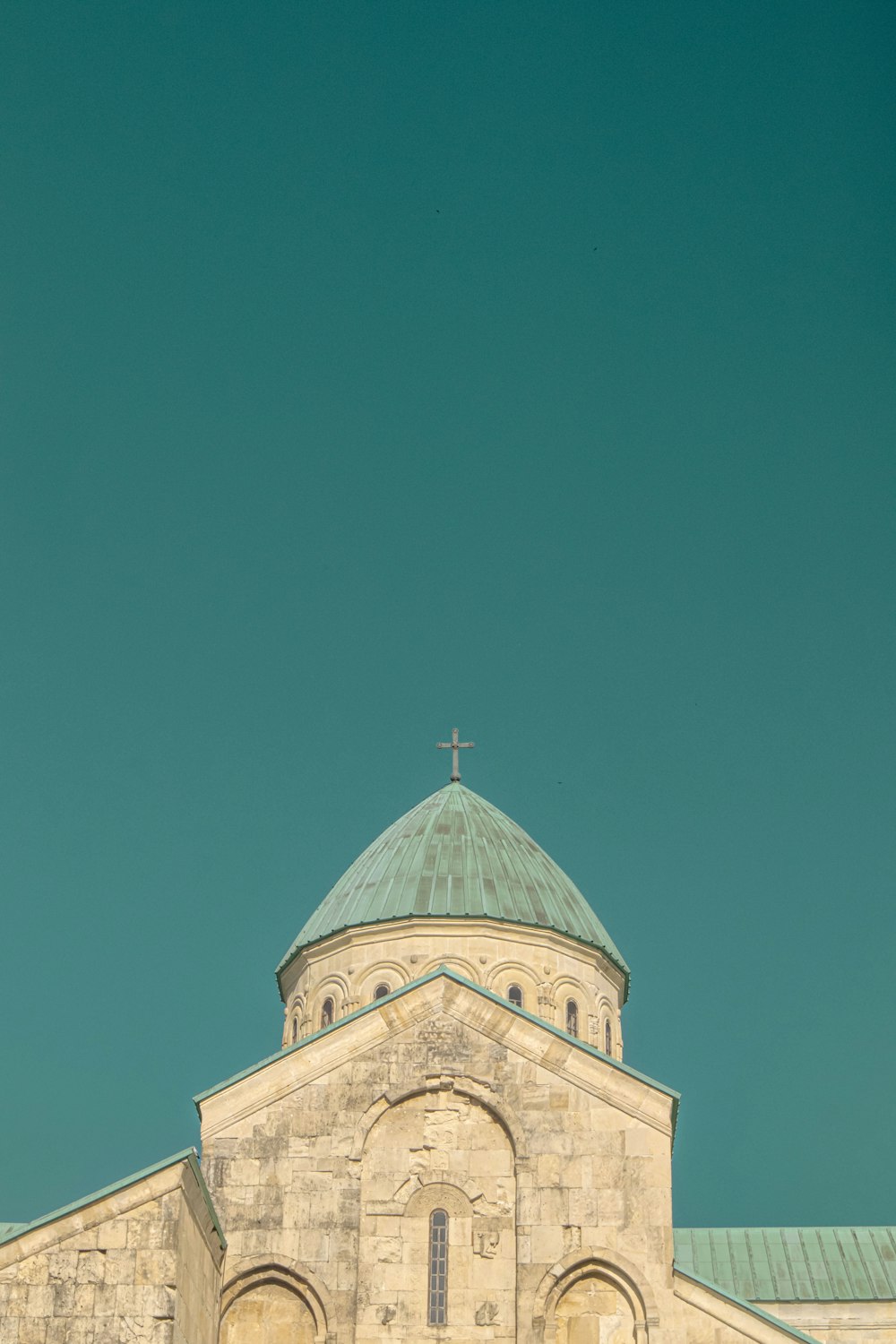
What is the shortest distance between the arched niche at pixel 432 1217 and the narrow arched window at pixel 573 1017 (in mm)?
8673

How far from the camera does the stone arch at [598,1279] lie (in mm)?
21500

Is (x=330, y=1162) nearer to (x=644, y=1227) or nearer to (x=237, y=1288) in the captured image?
(x=237, y=1288)

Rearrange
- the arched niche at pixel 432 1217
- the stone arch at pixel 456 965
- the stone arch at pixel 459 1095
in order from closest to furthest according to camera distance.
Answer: the arched niche at pixel 432 1217 < the stone arch at pixel 459 1095 < the stone arch at pixel 456 965

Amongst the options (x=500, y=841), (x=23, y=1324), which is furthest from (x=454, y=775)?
(x=23, y=1324)

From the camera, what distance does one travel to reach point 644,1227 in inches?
861

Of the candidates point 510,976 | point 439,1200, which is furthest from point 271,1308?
point 510,976

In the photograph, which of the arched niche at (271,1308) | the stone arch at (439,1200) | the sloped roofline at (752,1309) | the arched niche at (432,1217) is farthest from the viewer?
the stone arch at (439,1200)

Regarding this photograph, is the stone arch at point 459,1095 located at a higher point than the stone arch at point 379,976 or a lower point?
lower

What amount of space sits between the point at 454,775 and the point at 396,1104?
1277 cm

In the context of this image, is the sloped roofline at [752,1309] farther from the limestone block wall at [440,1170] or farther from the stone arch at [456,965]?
the stone arch at [456,965]

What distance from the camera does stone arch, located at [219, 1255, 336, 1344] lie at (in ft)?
71.8

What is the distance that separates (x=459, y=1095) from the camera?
2288 centimetres

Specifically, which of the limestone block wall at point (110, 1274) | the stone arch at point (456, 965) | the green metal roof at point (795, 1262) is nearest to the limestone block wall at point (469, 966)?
the stone arch at point (456, 965)

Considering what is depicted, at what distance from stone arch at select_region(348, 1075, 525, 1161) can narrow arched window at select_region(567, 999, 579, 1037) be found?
28.2 ft
